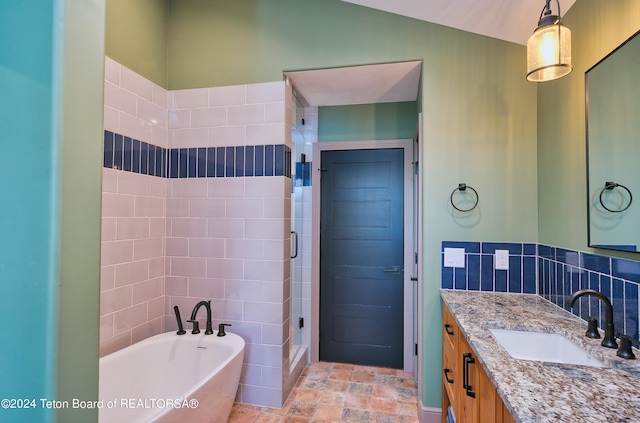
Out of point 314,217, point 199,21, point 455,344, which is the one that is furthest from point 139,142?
point 455,344

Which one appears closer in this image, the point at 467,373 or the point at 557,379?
the point at 557,379

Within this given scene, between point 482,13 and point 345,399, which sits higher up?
point 482,13

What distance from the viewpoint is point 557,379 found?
3.16 ft

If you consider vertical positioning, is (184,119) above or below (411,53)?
below

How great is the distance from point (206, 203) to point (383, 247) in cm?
165

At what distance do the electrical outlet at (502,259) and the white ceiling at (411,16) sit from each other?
53.9 inches

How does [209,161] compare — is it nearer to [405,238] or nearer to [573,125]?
[405,238]

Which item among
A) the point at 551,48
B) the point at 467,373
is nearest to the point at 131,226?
the point at 467,373

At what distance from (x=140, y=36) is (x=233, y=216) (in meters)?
1.42

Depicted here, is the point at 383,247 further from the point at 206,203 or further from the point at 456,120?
the point at 206,203

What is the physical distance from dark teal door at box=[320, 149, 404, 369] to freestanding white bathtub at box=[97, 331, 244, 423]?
121 cm

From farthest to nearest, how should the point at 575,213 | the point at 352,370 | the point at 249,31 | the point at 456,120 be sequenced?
the point at 352,370 → the point at 249,31 → the point at 456,120 → the point at 575,213

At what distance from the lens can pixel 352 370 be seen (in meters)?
2.99

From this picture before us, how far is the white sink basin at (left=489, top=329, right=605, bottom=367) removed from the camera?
1.33m
